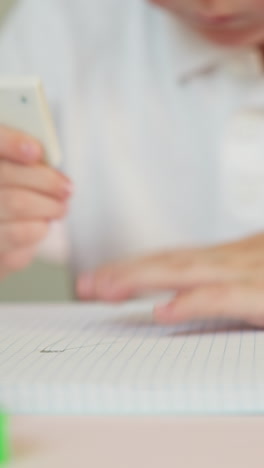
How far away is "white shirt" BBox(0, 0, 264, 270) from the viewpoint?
88 centimetres

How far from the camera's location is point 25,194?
683mm

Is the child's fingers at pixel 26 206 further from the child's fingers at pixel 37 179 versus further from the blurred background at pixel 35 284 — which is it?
the blurred background at pixel 35 284

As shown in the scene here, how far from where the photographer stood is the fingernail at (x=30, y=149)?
641 mm

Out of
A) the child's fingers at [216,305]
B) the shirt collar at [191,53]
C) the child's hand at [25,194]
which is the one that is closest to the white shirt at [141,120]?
the shirt collar at [191,53]

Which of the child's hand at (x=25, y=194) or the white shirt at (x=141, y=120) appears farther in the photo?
the white shirt at (x=141, y=120)

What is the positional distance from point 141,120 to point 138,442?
0.66 meters

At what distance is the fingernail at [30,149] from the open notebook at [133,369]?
0.18m

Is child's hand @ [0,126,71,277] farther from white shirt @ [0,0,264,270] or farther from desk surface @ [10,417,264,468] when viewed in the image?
desk surface @ [10,417,264,468]

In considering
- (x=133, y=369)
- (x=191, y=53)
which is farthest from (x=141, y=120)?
(x=133, y=369)

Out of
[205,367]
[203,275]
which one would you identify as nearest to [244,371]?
[205,367]

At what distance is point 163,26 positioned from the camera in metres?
0.90

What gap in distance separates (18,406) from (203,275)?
0.23 metres

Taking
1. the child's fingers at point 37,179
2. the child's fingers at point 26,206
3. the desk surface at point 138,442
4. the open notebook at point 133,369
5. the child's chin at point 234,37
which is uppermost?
the child's chin at point 234,37

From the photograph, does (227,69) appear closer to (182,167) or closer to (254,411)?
(182,167)
